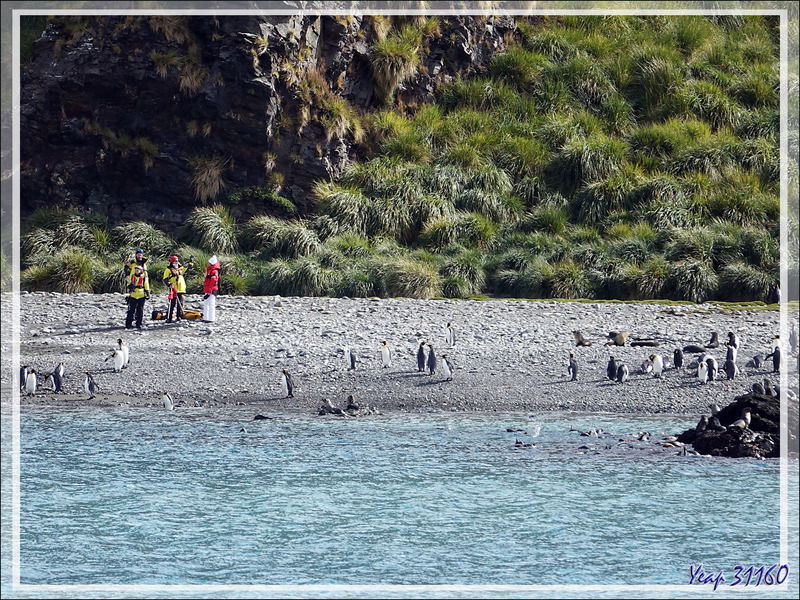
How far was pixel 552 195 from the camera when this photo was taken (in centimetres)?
1595

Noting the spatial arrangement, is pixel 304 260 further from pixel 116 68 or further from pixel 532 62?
pixel 532 62

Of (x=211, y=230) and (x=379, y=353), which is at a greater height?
(x=211, y=230)

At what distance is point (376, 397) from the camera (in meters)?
9.11

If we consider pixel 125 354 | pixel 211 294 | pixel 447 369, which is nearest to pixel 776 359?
pixel 447 369

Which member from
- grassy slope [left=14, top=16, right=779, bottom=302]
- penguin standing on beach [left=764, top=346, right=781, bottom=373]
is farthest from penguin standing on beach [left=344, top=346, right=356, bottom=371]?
penguin standing on beach [left=764, top=346, right=781, bottom=373]

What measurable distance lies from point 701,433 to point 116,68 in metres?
11.9

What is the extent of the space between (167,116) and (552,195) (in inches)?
270

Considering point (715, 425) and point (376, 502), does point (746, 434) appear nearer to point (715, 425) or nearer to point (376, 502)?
point (715, 425)

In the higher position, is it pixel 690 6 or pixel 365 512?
pixel 690 6

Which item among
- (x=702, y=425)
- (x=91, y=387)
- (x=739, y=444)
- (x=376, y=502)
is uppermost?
(x=91, y=387)

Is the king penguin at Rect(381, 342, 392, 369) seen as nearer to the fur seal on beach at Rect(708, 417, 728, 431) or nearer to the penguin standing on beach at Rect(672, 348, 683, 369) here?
the penguin standing on beach at Rect(672, 348, 683, 369)

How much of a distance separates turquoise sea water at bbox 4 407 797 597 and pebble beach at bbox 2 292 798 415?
0.47 meters

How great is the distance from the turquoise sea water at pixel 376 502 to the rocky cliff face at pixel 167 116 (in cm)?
767

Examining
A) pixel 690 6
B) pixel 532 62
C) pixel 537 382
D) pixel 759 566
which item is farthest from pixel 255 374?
pixel 690 6
